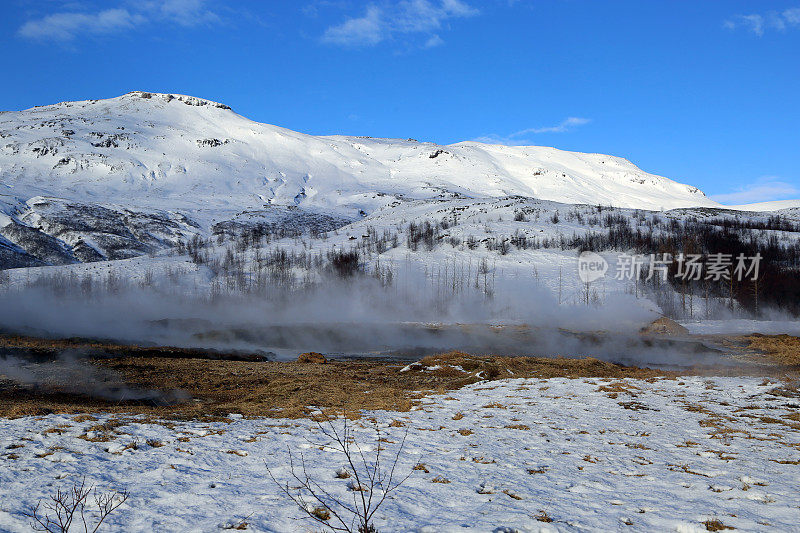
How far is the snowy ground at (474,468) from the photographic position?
5449mm

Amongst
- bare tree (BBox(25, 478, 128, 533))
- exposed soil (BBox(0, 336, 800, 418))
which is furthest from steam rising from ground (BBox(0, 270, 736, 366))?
bare tree (BBox(25, 478, 128, 533))

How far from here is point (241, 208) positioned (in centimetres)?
14825

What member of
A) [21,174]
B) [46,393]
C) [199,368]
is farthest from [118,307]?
[21,174]

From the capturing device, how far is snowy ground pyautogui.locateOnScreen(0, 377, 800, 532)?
17.9 feet

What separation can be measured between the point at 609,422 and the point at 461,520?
712 centimetres

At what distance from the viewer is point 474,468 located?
7.56 meters

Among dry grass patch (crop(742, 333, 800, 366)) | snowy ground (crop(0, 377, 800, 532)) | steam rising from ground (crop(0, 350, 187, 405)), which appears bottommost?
dry grass patch (crop(742, 333, 800, 366))

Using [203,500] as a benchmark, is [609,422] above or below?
below

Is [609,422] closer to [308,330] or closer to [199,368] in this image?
Answer: [199,368]

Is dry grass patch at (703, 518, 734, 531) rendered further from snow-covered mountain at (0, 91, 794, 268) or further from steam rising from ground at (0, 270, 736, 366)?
snow-covered mountain at (0, 91, 794, 268)

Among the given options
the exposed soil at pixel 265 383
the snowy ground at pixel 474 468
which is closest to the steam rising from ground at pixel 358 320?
the exposed soil at pixel 265 383

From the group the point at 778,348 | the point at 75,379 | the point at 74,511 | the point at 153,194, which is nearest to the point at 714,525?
the point at 74,511

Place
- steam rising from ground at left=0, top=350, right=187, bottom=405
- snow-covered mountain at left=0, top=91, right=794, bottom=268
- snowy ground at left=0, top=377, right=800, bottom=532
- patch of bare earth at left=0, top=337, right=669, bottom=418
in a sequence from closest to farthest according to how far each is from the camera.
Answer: snowy ground at left=0, top=377, right=800, bottom=532, patch of bare earth at left=0, top=337, right=669, bottom=418, steam rising from ground at left=0, top=350, right=187, bottom=405, snow-covered mountain at left=0, top=91, right=794, bottom=268

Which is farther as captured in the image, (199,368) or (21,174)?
(21,174)
